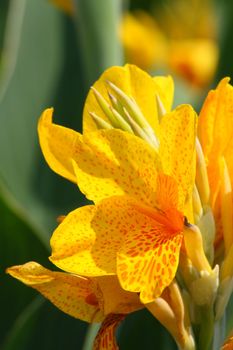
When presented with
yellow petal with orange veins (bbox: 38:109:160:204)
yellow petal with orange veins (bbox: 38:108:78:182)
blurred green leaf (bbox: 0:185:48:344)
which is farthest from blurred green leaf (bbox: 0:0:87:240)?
yellow petal with orange veins (bbox: 38:109:160:204)

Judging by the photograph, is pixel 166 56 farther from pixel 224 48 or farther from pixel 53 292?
pixel 53 292

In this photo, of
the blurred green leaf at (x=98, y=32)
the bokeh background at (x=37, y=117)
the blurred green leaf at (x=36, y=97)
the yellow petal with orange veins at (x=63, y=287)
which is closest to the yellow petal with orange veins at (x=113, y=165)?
the yellow petal with orange veins at (x=63, y=287)

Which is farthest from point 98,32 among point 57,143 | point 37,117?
point 57,143

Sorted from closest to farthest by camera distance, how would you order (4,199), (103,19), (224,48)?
(4,199)
(103,19)
(224,48)

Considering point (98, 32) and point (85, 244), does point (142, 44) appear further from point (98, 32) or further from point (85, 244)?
point (85, 244)

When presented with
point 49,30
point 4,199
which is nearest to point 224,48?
point 49,30

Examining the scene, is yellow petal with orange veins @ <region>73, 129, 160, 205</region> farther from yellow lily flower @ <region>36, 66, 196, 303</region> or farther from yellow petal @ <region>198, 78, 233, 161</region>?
yellow petal @ <region>198, 78, 233, 161</region>
